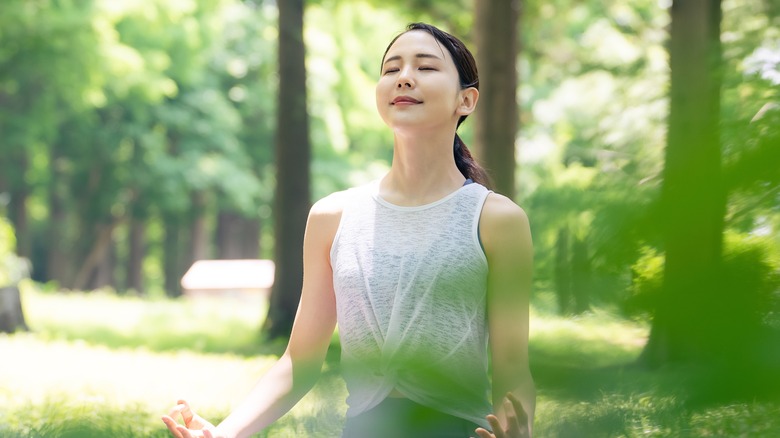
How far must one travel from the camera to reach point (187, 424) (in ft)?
4.99

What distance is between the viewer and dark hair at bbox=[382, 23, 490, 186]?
199 centimetres

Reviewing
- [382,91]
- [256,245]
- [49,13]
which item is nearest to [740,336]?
[382,91]

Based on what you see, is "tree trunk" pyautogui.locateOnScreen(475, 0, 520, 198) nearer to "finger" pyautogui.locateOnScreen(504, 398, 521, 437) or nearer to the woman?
the woman

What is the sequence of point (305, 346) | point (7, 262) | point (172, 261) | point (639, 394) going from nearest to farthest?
point (639, 394), point (305, 346), point (7, 262), point (172, 261)

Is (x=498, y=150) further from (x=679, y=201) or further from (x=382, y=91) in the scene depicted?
(x=679, y=201)

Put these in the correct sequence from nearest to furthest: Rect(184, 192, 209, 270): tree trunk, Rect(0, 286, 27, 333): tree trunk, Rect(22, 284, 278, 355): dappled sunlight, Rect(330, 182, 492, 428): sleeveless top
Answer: Rect(330, 182, 492, 428): sleeveless top < Rect(0, 286, 27, 333): tree trunk < Rect(22, 284, 278, 355): dappled sunlight < Rect(184, 192, 209, 270): tree trunk

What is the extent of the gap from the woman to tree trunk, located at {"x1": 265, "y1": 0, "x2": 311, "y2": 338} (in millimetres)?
8378

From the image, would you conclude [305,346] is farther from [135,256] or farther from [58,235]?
[58,235]

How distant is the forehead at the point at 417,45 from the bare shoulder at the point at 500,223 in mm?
337

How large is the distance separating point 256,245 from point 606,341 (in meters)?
31.1

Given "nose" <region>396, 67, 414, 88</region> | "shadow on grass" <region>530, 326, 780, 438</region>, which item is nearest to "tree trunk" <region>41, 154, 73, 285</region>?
"nose" <region>396, 67, 414, 88</region>

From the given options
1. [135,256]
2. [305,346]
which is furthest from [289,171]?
[135,256]

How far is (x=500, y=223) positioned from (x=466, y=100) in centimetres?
36

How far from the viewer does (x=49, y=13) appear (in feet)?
48.9
